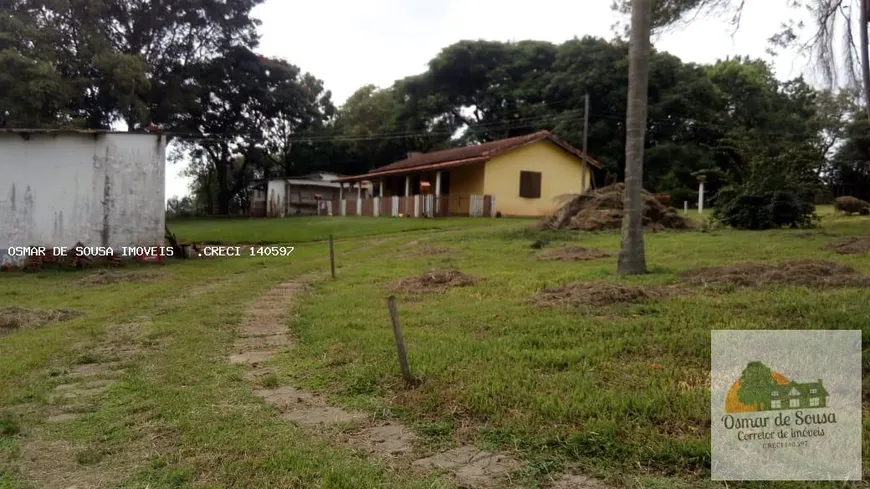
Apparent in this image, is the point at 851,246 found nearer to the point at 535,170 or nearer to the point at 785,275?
the point at 785,275

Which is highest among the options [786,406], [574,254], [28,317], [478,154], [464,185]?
[478,154]

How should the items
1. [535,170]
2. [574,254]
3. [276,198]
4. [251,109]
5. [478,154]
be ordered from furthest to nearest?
[276,198]
[251,109]
[535,170]
[478,154]
[574,254]

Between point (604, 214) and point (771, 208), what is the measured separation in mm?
4594

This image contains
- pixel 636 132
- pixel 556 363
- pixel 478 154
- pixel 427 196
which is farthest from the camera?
pixel 478 154

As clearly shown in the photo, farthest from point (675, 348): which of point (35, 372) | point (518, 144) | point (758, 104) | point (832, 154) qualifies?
point (832, 154)

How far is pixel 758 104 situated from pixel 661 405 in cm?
4201

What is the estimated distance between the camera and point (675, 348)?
17.1 feet

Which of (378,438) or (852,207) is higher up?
(852,207)

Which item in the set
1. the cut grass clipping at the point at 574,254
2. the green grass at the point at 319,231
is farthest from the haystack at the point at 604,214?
the cut grass clipping at the point at 574,254

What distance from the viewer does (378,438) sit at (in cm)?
393

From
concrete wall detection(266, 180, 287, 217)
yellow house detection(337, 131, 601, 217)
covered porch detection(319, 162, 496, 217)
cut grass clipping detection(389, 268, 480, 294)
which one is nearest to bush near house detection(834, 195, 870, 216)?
yellow house detection(337, 131, 601, 217)

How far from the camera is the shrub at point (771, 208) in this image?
17.1 m

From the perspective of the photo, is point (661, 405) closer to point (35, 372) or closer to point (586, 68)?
point (35, 372)

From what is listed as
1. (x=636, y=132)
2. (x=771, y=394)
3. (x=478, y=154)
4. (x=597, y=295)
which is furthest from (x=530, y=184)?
(x=771, y=394)
